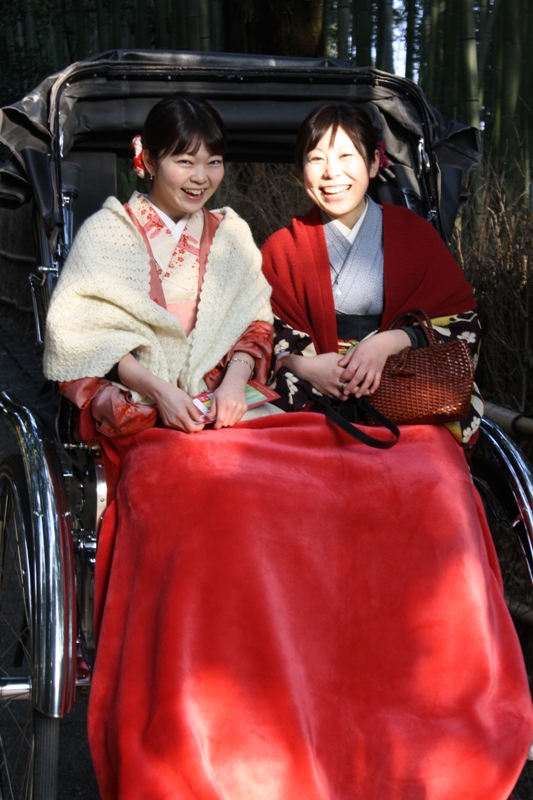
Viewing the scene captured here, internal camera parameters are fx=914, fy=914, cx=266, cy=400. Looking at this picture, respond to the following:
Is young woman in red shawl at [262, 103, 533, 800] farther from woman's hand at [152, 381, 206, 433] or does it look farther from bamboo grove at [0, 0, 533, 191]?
bamboo grove at [0, 0, 533, 191]

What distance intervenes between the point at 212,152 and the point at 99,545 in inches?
40.6

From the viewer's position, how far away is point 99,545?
204 centimetres

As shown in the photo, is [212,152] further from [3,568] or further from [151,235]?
[3,568]

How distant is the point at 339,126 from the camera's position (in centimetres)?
238

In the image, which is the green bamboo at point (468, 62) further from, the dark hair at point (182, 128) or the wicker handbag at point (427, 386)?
the wicker handbag at point (427, 386)

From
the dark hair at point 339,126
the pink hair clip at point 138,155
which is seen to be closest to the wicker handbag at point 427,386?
the dark hair at point 339,126

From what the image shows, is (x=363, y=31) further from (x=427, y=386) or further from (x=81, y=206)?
(x=427, y=386)

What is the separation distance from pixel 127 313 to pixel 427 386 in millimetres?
743

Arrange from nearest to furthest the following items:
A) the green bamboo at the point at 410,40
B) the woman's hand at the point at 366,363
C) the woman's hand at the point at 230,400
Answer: the woman's hand at the point at 230,400 < the woman's hand at the point at 366,363 < the green bamboo at the point at 410,40

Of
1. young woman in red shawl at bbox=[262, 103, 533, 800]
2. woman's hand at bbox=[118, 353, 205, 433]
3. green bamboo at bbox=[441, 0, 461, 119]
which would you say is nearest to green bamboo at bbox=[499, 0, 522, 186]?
green bamboo at bbox=[441, 0, 461, 119]

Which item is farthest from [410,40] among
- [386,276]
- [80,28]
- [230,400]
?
[230,400]

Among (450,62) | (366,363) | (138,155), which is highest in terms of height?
(450,62)

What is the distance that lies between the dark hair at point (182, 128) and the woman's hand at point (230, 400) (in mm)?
574

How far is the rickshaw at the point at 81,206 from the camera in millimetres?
1988
